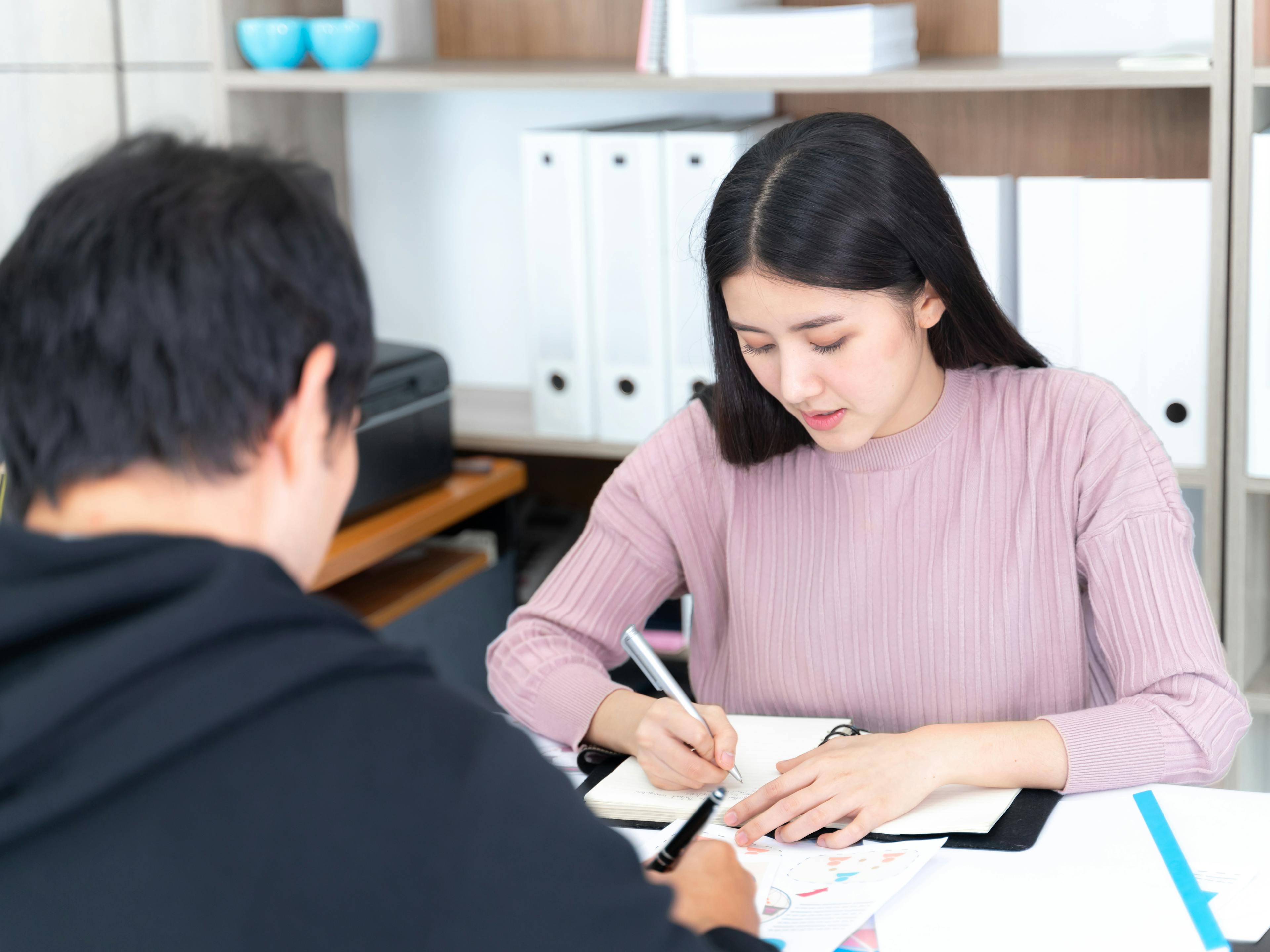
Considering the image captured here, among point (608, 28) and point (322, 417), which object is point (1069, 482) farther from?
point (608, 28)

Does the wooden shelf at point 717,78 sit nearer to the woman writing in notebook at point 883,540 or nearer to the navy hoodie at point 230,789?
the woman writing in notebook at point 883,540

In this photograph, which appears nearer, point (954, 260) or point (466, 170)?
point (954, 260)

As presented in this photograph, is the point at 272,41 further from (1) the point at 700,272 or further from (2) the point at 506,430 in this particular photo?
(1) the point at 700,272

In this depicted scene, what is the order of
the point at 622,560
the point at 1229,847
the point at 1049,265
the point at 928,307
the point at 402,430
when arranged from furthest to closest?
the point at 402,430
the point at 1049,265
the point at 622,560
the point at 928,307
the point at 1229,847

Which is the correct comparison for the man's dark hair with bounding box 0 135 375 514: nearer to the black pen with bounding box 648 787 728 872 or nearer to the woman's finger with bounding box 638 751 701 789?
the black pen with bounding box 648 787 728 872

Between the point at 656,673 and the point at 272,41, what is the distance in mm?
1462

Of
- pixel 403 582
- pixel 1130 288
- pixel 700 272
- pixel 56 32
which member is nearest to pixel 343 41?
pixel 56 32

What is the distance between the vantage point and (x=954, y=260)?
1.34m

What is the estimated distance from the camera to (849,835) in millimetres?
1060

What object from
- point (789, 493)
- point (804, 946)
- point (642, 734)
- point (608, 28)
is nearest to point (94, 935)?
point (804, 946)

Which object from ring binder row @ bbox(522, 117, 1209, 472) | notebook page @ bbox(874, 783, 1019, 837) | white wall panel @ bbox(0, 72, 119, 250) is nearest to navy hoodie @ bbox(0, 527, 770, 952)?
notebook page @ bbox(874, 783, 1019, 837)

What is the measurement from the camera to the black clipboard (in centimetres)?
105

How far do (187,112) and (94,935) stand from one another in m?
2.10

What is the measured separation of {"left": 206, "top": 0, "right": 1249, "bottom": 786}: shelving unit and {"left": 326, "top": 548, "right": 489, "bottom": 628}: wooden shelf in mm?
209
